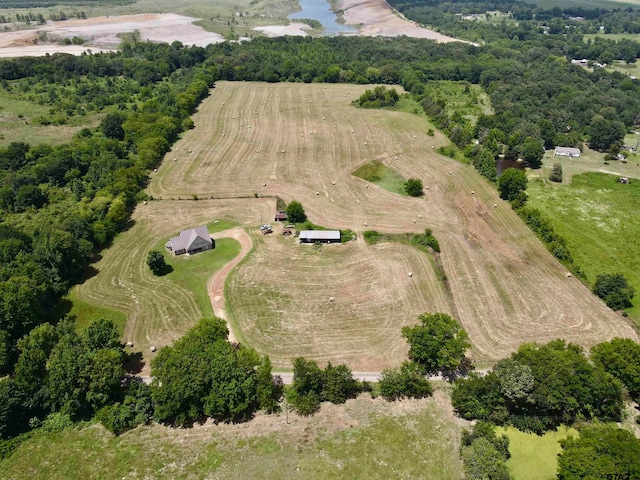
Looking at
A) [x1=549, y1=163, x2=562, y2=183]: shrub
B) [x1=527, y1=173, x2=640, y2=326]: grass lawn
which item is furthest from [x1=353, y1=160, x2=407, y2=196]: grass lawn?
[x1=549, y1=163, x2=562, y2=183]: shrub

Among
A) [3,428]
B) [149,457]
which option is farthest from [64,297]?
[149,457]

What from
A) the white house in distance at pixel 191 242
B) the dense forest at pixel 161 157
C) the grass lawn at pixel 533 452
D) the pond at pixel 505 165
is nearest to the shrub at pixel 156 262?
the white house in distance at pixel 191 242

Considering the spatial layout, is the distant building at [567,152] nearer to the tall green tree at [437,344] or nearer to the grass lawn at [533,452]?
the tall green tree at [437,344]

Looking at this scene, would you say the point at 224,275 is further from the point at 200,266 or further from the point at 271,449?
the point at 271,449

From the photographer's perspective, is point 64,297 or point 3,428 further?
point 64,297

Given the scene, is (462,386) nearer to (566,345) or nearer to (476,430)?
(476,430)

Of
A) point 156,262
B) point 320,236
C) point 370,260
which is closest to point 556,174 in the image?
point 370,260

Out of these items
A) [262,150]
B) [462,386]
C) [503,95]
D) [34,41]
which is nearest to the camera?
[462,386]

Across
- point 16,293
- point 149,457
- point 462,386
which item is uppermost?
point 16,293

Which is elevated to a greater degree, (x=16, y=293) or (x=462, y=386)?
(x=16, y=293)
